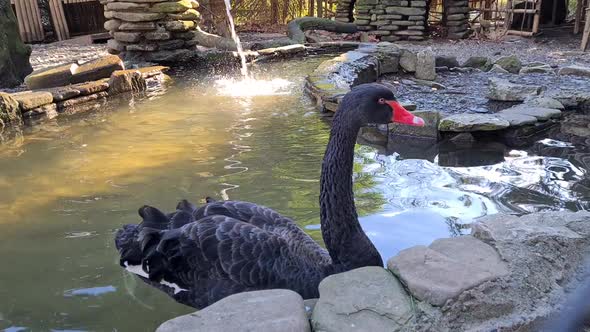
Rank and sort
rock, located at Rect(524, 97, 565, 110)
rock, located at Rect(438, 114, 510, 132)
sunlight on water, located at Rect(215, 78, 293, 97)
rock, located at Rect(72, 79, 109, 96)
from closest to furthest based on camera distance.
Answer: rock, located at Rect(438, 114, 510, 132) < rock, located at Rect(524, 97, 565, 110) < rock, located at Rect(72, 79, 109, 96) < sunlight on water, located at Rect(215, 78, 293, 97)

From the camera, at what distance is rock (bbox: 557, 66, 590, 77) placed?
26.5 ft

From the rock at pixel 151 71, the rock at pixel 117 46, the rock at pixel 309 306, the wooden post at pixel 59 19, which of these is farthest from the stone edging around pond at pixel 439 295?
the wooden post at pixel 59 19

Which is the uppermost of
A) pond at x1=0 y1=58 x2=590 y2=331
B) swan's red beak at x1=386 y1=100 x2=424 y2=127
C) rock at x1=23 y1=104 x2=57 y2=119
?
swan's red beak at x1=386 y1=100 x2=424 y2=127

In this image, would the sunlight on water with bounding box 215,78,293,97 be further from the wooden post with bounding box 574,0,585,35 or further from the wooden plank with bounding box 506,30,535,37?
the wooden post with bounding box 574,0,585,35

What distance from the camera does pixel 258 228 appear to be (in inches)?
101

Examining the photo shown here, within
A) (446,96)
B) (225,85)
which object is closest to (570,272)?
(446,96)

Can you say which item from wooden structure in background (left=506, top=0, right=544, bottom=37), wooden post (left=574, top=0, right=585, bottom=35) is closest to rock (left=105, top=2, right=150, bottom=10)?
wooden structure in background (left=506, top=0, right=544, bottom=37)

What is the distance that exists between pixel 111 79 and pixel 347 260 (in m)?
6.63

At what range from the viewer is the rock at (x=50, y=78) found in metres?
7.62

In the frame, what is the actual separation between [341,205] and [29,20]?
13.7 meters

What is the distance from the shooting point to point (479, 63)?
968 centimetres

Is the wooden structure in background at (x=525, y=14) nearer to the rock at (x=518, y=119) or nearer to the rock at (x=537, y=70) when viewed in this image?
the rock at (x=537, y=70)

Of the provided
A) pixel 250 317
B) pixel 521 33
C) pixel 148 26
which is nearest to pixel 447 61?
pixel 521 33

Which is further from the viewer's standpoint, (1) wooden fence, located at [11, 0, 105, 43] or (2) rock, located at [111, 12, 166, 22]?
(1) wooden fence, located at [11, 0, 105, 43]
